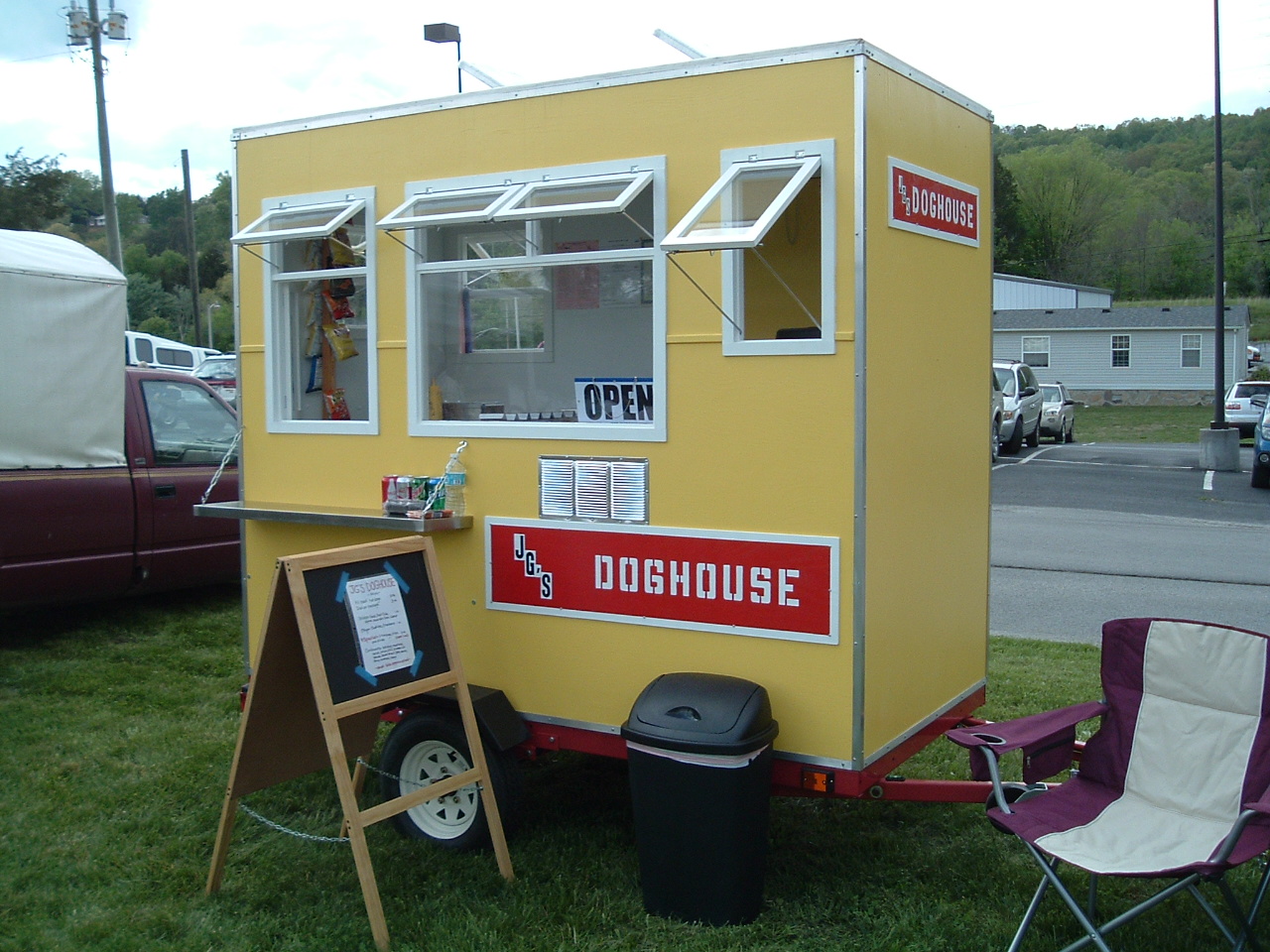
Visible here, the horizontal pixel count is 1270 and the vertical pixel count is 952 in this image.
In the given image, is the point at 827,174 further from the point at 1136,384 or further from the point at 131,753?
the point at 1136,384

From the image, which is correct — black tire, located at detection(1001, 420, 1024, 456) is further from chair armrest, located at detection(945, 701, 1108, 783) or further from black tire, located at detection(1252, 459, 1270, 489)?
chair armrest, located at detection(945, 701, 1108, 783)

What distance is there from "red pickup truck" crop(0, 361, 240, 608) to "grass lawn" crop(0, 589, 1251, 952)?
1475 millimetres

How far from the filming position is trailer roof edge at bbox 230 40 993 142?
12.3 ft

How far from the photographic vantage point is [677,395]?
13.4 feet

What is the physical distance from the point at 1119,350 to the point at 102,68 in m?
32.5

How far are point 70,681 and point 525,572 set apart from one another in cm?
380

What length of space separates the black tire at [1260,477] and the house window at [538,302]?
49.2ft

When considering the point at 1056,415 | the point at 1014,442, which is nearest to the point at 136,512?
the point at 1014,442

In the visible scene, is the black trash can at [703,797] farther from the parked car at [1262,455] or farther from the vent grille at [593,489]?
the parked car at [1262,455]

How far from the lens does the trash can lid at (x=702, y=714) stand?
12.0ft

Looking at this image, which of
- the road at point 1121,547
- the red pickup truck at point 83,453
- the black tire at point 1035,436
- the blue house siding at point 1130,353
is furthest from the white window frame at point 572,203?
the blue house siding at point 1130,353

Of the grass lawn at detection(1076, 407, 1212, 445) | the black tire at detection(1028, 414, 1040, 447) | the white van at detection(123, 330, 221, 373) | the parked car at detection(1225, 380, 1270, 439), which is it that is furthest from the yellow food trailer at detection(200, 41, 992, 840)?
the parked car at detection(1225, 380, 1270, 439)

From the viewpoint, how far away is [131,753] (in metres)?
5.61

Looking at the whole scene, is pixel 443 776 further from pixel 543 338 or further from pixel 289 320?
pixel 543 338
